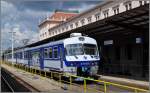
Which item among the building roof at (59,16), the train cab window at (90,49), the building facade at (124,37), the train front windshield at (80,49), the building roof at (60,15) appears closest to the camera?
the train front windshield at (80,49)

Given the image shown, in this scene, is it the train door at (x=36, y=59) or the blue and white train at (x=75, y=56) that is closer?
the blue and white train at (x=75, y=56)

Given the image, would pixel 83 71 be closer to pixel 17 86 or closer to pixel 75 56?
pixel 75 56

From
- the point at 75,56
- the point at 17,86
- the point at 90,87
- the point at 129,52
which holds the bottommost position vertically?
the point at 17,86

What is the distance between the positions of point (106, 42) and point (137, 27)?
7.02m

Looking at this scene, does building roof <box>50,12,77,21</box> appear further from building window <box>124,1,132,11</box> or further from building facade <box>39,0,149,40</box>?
building window <box>124,1,132,11</box>

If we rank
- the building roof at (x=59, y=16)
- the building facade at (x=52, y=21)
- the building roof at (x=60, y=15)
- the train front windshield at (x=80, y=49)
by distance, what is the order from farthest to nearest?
the building roof at (x=60, y=15)
the building roof at (x=59, y=16)
the building facade at (x=52, y=21)
the train front windshield at (x=80, y=49)

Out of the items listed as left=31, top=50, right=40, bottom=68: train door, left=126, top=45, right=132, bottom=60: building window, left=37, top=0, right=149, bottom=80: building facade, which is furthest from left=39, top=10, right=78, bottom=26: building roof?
left=31, top=50, right=40, bottom=68: train door

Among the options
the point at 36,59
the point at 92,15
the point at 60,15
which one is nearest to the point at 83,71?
the point at 36,59

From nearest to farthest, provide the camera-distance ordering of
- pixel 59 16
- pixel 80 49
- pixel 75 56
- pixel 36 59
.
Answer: pixel 75 56 < pixel 80 49 < pixel 36 59 < pixel 59 16

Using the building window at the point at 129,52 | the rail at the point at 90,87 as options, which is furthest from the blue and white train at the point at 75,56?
the building window at the point at 129,52

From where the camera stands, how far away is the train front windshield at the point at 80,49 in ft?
74.5

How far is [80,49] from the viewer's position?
75.7 feet

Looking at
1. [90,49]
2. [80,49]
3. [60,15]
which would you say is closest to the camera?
[80,49]

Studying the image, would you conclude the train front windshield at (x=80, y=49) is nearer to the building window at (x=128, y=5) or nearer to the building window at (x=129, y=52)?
the building window at (x=129, y=52)
